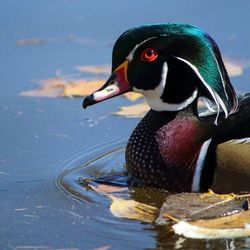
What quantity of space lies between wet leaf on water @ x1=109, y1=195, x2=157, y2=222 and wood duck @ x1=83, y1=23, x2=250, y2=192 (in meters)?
0.28

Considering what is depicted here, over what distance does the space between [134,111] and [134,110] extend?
0.01 metres

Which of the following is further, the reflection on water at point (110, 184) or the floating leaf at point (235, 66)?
the floating leaf at point (235, 66)

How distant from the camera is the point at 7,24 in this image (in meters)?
7.19

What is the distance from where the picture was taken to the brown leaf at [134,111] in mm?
5605

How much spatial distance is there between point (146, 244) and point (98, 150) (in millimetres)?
1371

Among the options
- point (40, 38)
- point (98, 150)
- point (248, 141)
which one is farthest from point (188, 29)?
point (40, 38)

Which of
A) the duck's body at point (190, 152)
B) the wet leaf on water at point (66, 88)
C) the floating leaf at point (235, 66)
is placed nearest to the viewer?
the duck's body at point (190, 152)

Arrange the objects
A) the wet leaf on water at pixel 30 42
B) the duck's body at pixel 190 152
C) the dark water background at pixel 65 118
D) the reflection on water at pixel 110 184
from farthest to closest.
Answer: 1. the wet leaf on water at pixel 30 42
2. the duck's body at pixel 190 152
3. the dark water background at pixel 65 118
4. the reflection on water at pixel 110 184

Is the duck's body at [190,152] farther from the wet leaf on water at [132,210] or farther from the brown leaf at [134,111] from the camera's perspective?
the brown leaf at [134,111]

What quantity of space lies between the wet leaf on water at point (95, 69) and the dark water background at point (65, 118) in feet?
0.26

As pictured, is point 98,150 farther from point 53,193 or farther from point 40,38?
point 40,38

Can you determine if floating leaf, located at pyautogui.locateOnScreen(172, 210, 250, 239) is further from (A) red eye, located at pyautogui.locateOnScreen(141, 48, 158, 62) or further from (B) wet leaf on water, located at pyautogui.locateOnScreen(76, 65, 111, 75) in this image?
(B) wet leaf on water, located at pyautogui.locateOnScreen(76, 65, 111, 75)

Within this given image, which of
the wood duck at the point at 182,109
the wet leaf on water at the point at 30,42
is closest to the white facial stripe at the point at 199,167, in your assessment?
the wood duck at the point at 182,109

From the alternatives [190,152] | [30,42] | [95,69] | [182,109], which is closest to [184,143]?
[190,152]
